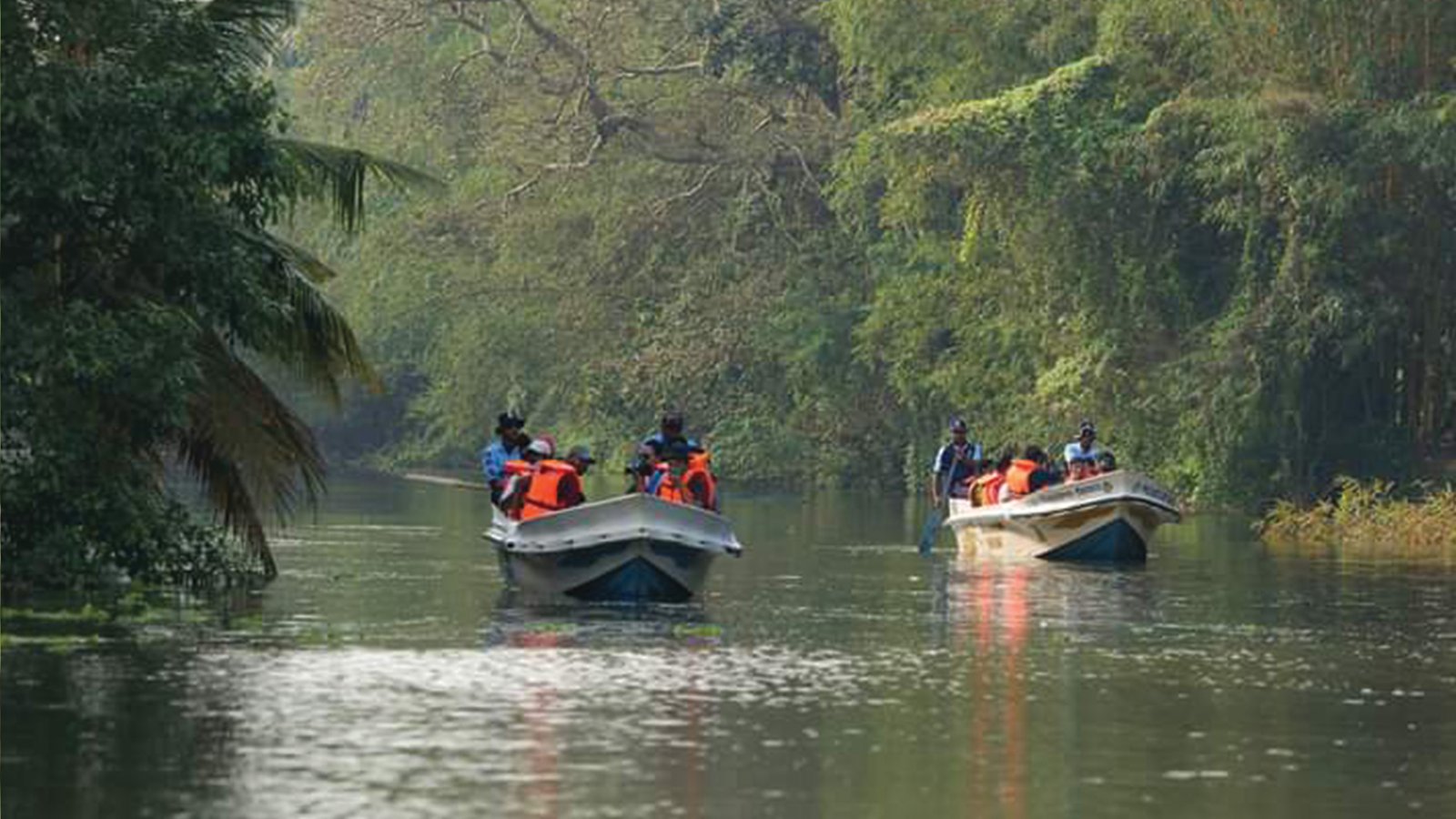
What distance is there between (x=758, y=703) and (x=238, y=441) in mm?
10794

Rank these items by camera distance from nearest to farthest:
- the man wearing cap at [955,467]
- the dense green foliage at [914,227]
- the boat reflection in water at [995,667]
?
the boat reflection in water at [995,667], the man wearing cap at [955,467], the dense green foliage at [914,227]

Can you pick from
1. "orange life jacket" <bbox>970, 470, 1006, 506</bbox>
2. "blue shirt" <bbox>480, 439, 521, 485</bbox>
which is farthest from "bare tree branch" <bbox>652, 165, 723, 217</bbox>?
"blue shirt" <bbox>480, 439, 521, 485</bbox>

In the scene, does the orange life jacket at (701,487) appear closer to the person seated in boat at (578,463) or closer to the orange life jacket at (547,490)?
the person seated in boat at (578,463)

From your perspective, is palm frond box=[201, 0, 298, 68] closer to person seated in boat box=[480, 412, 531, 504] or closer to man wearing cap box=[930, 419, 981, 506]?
person seated in boat box=[480, 412, 531, 504]

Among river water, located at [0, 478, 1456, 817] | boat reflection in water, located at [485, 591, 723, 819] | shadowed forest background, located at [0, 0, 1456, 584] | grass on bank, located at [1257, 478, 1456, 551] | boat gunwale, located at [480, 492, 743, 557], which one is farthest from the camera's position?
grass on bank, located at [1257, 478, 1456, 551]

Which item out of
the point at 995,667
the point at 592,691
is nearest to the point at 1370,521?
the point at 995,667

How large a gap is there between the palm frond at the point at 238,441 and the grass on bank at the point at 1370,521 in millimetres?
18909

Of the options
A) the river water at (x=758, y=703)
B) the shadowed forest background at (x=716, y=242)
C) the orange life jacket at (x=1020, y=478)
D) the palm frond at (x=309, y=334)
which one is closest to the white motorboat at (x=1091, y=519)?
the orange life jacket at (x=1020, y=478)

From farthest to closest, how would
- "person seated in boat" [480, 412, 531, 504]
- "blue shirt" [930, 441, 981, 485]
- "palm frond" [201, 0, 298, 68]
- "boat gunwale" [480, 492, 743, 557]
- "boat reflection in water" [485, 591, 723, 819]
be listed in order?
"blue shirt" [930, 441, 981, 485], "person seated in boat" [480, 412, 531, 504], "palm frond" [201, 0, 298, 68], "boat gunwale" [480, 492, 743, 557], "boat reflection in water" [485, 591, 723, 819]

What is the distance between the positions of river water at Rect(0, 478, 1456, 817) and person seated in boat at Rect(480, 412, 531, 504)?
1102 millimetres

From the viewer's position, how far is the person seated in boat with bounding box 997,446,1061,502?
43562mm

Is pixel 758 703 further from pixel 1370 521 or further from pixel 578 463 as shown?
pixel 1370 521

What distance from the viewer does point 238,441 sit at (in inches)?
1292

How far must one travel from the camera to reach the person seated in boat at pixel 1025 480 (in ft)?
143
